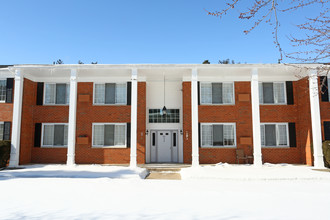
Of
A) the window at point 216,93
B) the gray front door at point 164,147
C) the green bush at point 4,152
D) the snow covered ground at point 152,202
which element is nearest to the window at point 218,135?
the window at point 216,93

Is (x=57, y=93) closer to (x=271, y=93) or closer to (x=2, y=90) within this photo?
(x=2, y=90)

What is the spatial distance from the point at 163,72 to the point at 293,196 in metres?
9.08

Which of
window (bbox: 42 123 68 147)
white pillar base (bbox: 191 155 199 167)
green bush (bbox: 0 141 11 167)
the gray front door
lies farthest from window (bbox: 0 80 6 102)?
white pillar base (bbox: 191 155 199 167)

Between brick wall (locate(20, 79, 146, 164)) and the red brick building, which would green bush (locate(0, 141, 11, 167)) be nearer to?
the red brick building

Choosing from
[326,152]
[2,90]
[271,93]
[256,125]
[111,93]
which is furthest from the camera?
[111,93]

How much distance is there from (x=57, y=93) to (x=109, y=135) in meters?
4.13

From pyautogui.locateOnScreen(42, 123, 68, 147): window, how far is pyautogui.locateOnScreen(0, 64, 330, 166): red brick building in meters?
0.06

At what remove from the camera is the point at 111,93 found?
15070 millimetres

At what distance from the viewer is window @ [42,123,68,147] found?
1485 centimetres

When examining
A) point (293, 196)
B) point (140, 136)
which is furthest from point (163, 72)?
point (293, 196)

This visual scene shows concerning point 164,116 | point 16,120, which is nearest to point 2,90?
point 16,120

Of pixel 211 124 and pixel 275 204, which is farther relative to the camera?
pixel 211 124

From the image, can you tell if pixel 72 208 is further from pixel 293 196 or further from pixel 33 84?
pixel 33 84

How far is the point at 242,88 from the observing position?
14891 millimetres
